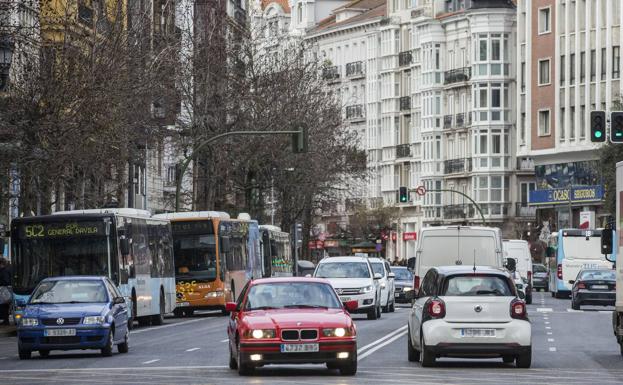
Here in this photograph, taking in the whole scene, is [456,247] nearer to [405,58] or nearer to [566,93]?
[566,93]

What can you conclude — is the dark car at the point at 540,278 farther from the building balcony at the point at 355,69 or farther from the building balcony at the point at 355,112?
the building balcony at the point at 355,112

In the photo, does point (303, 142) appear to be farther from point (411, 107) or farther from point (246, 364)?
point (411, 107)

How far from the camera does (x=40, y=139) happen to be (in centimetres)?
4106

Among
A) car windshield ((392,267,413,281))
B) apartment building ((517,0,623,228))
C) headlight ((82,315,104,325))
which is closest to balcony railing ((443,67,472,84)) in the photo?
apartment building ((517,0,623,228))

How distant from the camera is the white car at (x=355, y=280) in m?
50.4

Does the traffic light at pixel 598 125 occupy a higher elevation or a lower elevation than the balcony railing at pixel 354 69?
lower

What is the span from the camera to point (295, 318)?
26.3 meters

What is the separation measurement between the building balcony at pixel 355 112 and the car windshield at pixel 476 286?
382ft

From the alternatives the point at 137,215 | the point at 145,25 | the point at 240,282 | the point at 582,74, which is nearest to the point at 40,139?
the point at 137,215

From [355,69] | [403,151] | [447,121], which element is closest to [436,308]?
[447,121]

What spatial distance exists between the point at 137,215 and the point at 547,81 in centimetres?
6183

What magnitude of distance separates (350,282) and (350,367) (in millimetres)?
23989

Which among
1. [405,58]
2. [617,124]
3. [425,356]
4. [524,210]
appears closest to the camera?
[425,356]

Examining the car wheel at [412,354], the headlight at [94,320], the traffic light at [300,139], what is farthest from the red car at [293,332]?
the traffic light at [300,139]
